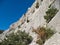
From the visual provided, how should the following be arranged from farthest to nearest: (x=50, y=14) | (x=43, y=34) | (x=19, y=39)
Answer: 1. (x=50, y=14)
2. (x=19, y=39)
3. (x=43, y=34)

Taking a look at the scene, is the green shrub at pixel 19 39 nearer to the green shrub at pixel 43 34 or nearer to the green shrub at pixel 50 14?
the green shrub at pixel 43 34

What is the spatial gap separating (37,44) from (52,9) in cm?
638

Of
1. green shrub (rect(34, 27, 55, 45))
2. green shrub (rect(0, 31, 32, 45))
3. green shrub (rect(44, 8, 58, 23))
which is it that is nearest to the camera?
green shrub (rect(34, 27, 55, 45))

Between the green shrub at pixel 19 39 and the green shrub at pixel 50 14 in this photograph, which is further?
the green shrub at pixel 50 14

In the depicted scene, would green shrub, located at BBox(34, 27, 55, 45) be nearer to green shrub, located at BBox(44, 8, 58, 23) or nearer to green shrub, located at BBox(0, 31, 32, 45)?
green shrub, located at BBox(0, 31, 32, 45)

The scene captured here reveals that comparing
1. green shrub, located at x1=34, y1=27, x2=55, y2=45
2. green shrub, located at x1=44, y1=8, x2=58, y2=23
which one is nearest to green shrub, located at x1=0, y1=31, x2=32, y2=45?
green shrub, located at x1=34, y1=27, x2=55, y2=45

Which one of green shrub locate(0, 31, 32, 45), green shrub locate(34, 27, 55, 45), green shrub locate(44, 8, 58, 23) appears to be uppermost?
green shrub locate(44, 8, 58, 23)

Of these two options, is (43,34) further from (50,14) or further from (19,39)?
(50,14)

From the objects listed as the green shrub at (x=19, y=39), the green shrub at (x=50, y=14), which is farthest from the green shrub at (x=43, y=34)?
the green shrub at (x=50, y=14)

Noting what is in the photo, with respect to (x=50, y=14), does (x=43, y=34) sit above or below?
below

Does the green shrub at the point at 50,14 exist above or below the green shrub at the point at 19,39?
above

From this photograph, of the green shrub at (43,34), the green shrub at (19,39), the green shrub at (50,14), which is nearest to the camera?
the green shrub at (43,34)

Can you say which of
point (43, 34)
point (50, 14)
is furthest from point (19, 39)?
point (50, 14)

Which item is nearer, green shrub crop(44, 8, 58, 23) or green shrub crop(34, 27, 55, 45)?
green shrub crop(34, 27, 55, 45)
